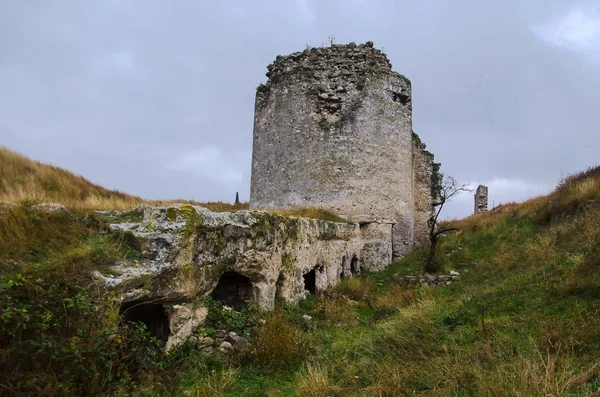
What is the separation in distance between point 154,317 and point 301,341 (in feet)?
5.55

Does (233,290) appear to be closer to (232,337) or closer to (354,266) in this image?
(232,337)

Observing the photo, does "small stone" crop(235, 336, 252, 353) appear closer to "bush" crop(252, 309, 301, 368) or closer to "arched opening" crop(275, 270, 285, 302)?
"bush" crop(252, 309, 301, 368)

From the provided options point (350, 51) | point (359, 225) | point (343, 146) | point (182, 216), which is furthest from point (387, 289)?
point (350, 51)

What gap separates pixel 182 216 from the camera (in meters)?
4.64

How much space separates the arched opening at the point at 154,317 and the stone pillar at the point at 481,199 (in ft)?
73.7

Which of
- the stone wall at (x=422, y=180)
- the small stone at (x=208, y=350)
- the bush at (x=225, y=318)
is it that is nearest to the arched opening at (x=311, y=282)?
the bush at (x=225, y=318)

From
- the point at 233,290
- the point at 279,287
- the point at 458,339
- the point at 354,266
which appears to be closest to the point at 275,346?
the point at 233,290

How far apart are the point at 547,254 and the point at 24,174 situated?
33.9ft

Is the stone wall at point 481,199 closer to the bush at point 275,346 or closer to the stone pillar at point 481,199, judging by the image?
the stone pillar at point 481,199

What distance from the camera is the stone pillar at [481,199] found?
24188mm

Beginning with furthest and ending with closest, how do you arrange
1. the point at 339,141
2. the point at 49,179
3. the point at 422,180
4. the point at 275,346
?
the point at 422,180 < the point at 339,141 < the point at 49,179 < the point at 275,346

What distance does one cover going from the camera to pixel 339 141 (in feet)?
40.1

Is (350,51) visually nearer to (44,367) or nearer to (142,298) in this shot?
(142,298)

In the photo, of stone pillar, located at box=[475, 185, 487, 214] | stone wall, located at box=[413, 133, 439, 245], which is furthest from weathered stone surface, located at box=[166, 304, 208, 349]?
stone pillar, located at box=[475, 185, 487, 214]
